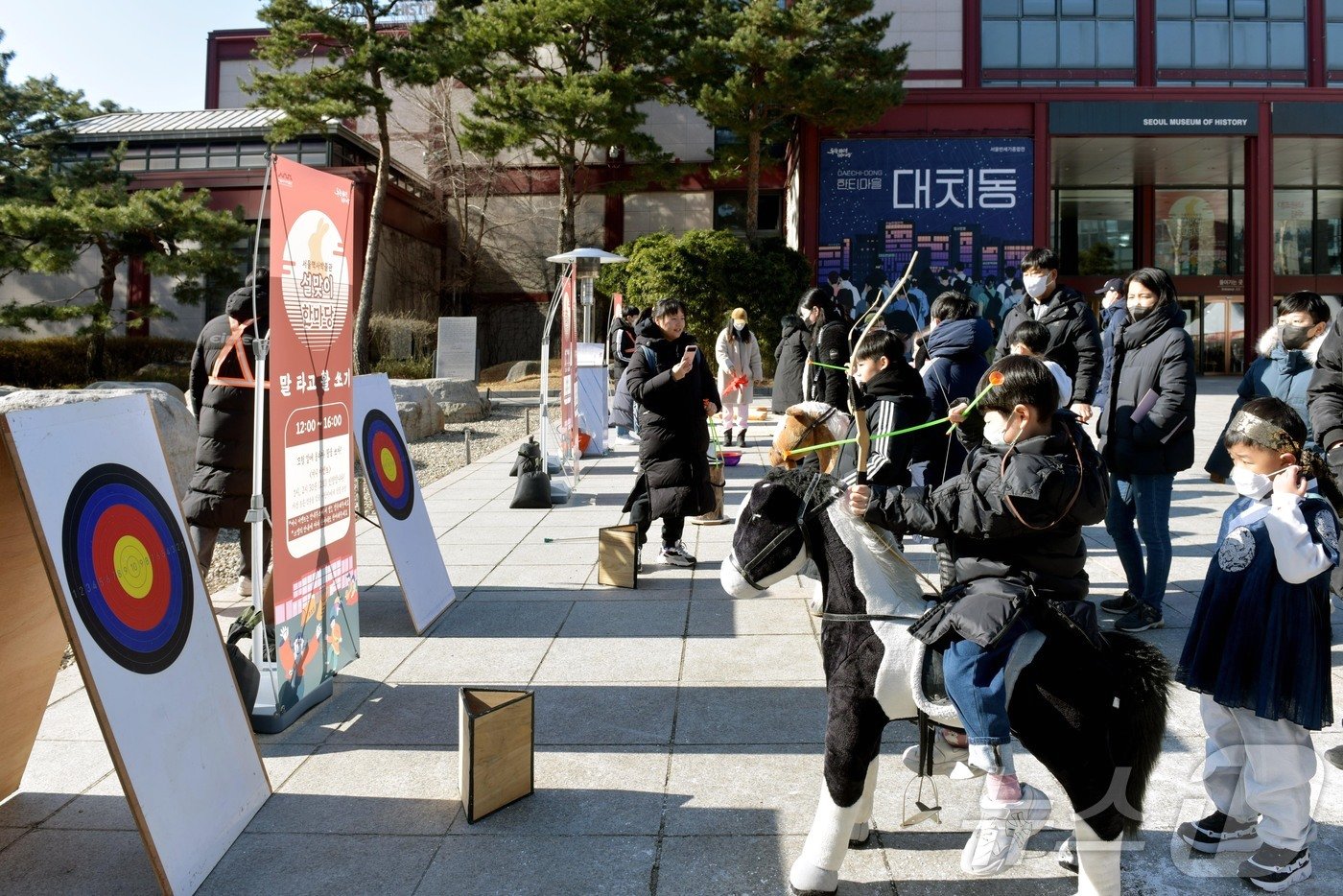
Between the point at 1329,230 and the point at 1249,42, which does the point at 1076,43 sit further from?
the point at 1329,230

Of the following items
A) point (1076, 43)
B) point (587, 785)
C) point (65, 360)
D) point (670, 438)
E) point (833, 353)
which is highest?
point (1076, 43)

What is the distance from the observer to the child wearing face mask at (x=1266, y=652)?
119 inches

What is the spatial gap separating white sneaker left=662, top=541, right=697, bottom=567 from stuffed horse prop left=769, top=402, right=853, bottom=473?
3.98 meters

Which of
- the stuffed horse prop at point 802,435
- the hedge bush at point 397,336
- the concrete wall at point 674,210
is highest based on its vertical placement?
the concrete wall at point 674,210

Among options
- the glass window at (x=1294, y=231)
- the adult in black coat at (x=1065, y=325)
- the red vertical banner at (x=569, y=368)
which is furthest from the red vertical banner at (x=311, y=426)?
the glass window at (x=1294, y=231)

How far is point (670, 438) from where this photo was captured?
22.9 feet

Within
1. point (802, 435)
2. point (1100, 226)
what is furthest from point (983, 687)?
point (1100, 226)

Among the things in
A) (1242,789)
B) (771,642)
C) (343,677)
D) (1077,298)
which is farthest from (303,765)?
(1077,298)

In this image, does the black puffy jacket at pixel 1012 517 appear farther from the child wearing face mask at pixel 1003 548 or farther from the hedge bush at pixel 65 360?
the hedge bush at pixel 65 360

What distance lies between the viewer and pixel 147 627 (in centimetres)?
320

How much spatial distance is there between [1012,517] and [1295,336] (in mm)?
3127

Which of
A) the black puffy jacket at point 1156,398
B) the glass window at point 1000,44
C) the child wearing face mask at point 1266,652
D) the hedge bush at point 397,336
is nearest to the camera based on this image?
the child wearing face mask at point 1266,652

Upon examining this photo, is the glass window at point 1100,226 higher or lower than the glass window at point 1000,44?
lower

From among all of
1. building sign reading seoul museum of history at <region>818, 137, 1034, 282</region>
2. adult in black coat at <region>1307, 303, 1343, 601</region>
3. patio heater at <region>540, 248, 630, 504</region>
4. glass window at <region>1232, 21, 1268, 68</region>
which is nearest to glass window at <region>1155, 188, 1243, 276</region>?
glass window at <region>1232, 21, 1268, 68</region>
